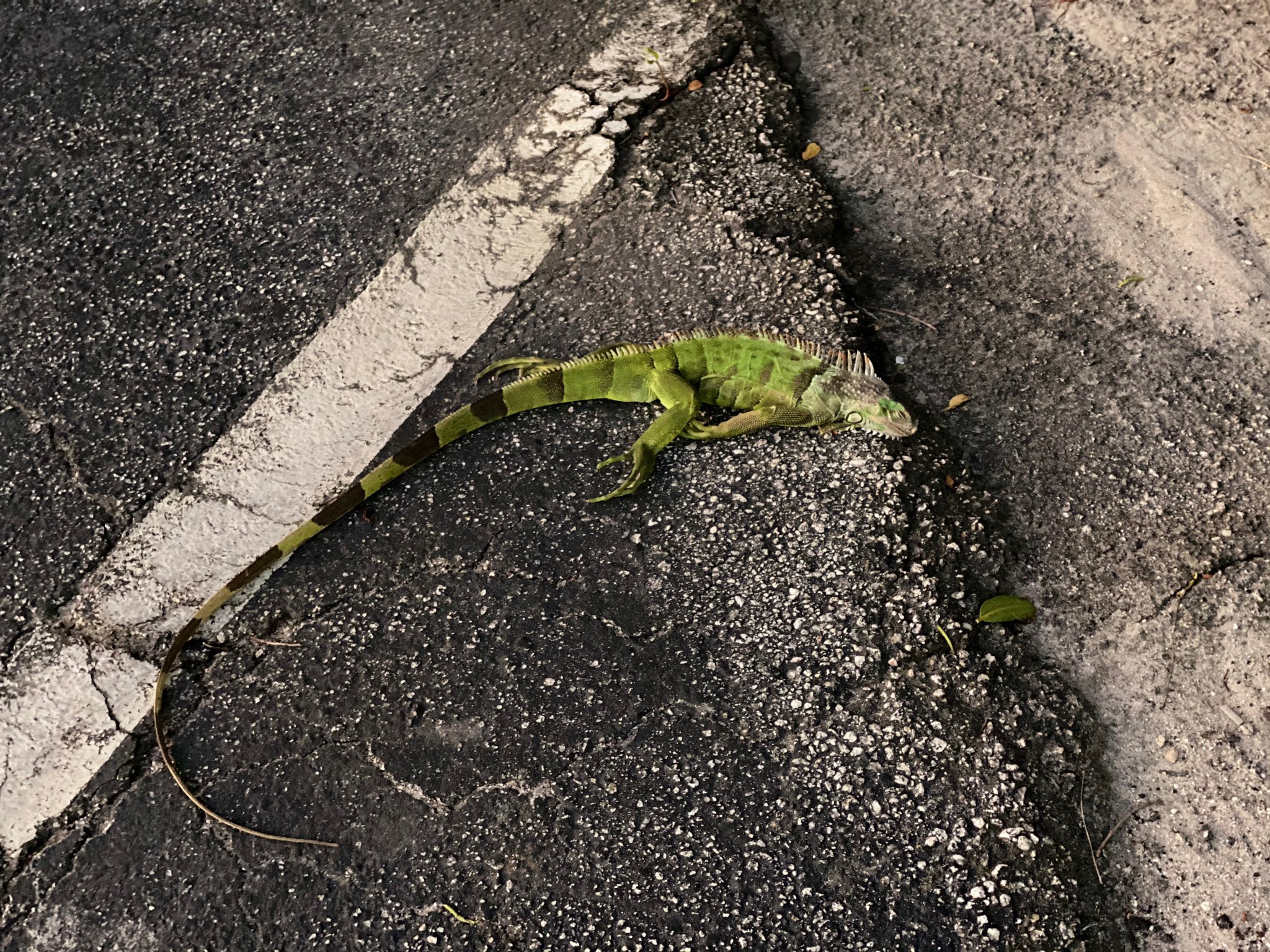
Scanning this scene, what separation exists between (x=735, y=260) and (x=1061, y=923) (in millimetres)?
2262

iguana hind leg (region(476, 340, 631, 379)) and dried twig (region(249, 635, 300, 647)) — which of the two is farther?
iguana hind leg (region(476, 340, 631, 379))

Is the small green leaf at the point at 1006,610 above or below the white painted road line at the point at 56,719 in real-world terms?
above

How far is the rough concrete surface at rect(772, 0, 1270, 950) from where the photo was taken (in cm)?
254

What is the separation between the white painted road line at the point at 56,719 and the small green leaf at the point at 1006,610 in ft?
7.54

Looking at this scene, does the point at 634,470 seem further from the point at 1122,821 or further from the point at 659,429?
the point at 1122,821

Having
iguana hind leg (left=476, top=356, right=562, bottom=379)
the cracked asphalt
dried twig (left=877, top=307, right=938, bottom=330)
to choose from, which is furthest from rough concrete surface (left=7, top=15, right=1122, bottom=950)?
dried twig (left=877, top=307, right=938, bottom=330)

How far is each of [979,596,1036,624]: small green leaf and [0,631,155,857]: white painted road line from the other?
7.54ft

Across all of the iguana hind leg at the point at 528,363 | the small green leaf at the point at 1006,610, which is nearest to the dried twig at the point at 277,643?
the iguana hind leg at the point at 528,363

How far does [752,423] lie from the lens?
309 centimetres

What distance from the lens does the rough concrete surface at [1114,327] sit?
8.34 ft

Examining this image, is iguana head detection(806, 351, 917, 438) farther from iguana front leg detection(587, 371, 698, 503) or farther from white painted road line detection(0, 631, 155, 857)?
white painted road line detection(0, 631, 155, 857)

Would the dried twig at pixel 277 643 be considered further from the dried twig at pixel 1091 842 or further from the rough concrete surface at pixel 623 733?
the dried twig at pixel 1091 842

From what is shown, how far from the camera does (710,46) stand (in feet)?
13.6

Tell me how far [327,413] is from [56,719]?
3.85 feet
